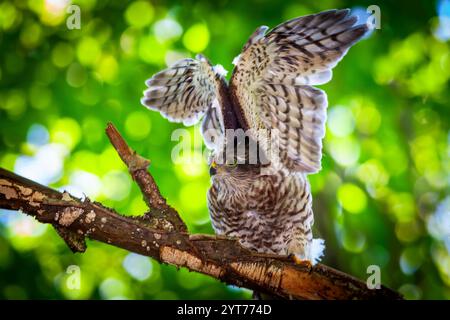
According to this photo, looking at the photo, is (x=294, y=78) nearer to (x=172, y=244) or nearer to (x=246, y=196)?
(x=246, y=196)

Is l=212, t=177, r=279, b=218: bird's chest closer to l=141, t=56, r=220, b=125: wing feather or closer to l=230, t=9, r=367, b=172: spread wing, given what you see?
l=230, t=9, r=367, b=172: spread wing

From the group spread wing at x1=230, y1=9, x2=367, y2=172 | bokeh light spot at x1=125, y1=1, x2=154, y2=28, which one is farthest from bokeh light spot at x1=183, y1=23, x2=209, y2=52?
spread wing at x1=230, y1=9, x2=367, y2=172

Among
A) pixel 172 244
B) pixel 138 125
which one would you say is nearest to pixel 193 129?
pixel 138 125

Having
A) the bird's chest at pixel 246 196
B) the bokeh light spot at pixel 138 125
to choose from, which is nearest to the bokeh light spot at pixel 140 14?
the bokeh light spot at pixel 138 125

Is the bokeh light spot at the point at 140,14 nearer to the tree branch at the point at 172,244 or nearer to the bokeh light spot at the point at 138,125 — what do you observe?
the bokeh light spot at the point at 138,125

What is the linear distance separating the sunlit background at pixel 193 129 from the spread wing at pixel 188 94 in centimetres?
47

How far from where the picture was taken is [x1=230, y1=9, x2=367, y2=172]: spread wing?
2.35 metres

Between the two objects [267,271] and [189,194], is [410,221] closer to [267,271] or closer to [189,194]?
[189,194]

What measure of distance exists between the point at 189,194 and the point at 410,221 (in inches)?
69.5

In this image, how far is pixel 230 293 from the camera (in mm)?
3738

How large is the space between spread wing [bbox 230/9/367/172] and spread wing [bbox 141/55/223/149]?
0.20m

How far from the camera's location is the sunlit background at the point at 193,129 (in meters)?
3.35

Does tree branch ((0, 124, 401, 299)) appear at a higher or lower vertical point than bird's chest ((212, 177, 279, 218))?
lower

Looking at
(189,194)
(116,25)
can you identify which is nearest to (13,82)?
(116,25)
